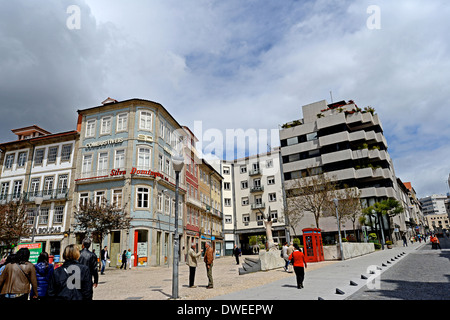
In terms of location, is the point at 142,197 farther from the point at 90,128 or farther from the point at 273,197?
the point at 273,197

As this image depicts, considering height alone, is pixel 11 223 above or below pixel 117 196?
below

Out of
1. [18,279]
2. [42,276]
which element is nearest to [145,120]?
[42,276]

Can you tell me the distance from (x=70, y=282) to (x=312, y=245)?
21.0 meters

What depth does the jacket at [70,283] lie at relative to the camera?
14.3ft

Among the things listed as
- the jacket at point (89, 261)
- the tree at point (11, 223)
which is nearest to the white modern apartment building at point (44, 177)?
the tree at point (11, 223)

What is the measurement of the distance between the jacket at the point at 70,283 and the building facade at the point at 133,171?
2163 centimetres

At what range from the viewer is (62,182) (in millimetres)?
30172

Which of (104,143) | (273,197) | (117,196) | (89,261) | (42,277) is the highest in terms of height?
(104,143)

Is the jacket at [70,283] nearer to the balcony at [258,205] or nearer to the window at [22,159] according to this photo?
the window at [22,159]

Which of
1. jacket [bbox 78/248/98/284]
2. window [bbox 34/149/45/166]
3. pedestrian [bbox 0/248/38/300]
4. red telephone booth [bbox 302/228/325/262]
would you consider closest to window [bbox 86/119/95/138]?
window [bbox 34/149/45/166]

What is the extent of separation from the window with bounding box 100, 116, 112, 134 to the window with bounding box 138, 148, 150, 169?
13.8ft

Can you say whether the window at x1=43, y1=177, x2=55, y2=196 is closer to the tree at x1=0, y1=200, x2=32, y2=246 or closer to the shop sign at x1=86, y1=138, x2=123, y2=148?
the tree at x1=0, y1=200, x2=32, y2=246
